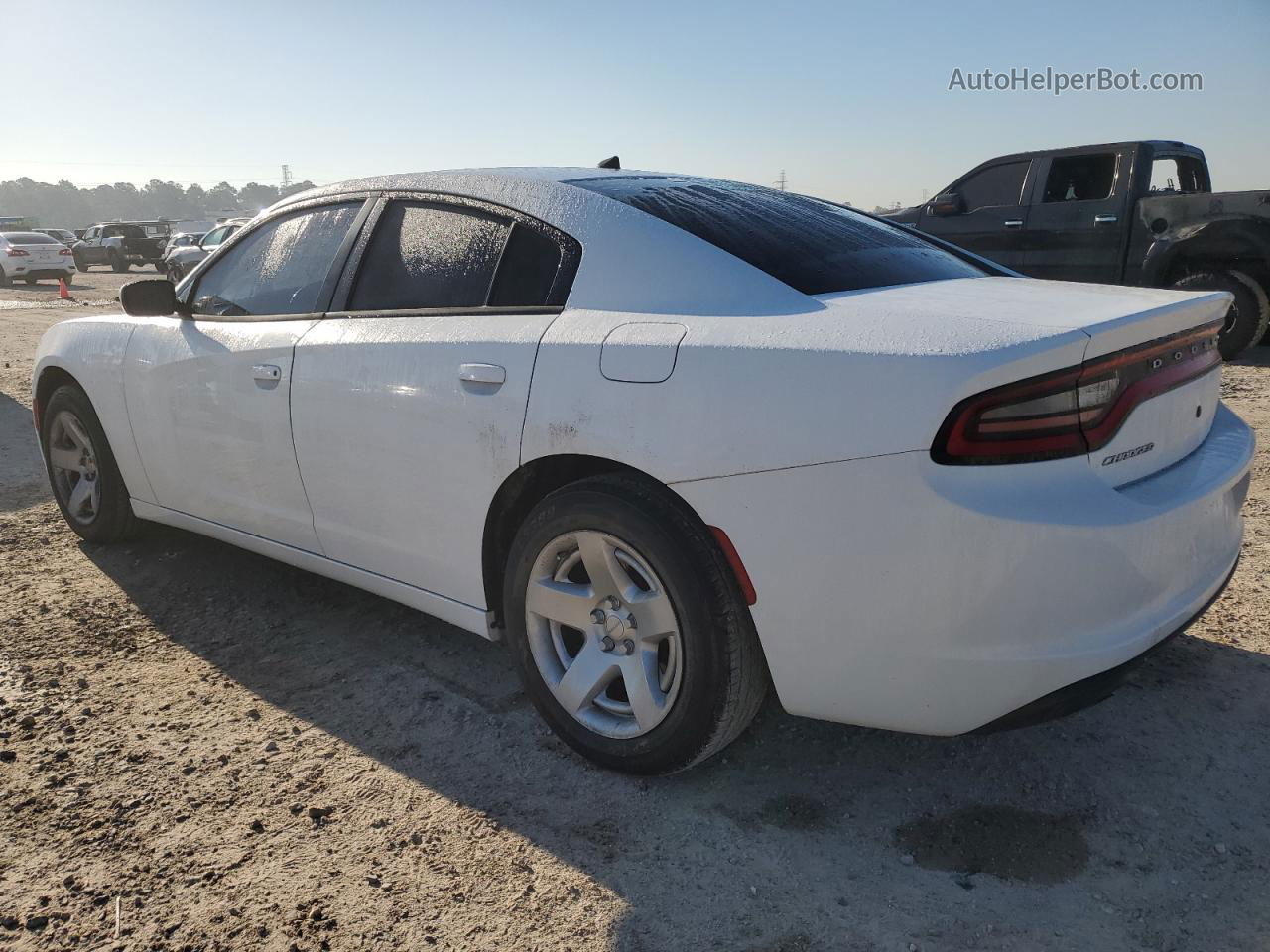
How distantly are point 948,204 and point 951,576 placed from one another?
30.1 feet

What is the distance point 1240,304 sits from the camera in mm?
8438

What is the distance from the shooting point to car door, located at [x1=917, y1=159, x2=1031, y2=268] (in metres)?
9.88

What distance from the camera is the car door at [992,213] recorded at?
9.88 meters

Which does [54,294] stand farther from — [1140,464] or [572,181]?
[1140,464]

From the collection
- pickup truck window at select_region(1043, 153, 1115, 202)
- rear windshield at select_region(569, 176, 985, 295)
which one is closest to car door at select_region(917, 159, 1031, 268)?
pickup truck window at select_region(1043, 153, 1115, 202)

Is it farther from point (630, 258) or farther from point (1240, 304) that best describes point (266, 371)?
point (1240, 304)

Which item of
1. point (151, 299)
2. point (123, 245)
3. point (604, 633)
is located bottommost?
point (604, 633)

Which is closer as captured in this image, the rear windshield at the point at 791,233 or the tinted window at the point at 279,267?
the rear windshield at the point at 791,233

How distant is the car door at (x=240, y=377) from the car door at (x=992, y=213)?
773cm

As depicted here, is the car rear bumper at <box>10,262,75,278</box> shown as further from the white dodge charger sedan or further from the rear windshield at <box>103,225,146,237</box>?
the white dodge charger sedan

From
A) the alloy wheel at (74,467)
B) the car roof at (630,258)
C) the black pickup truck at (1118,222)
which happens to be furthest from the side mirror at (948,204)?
the alloy wheel at (74,467)

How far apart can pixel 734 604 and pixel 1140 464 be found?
953 mm

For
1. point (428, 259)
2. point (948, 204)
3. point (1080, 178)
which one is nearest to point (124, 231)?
point (948, 204)

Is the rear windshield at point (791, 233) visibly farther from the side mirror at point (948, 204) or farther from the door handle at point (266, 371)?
the side mirror at point (948, 204)
